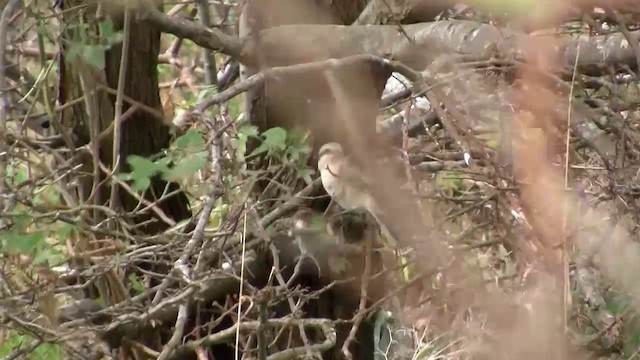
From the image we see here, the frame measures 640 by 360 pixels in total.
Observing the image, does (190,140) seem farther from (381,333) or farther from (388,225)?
(381,333)

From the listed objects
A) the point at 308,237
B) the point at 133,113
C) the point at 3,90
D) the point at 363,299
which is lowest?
the point at 363,299

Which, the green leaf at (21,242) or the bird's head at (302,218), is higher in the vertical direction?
the green leaf at (21,242)

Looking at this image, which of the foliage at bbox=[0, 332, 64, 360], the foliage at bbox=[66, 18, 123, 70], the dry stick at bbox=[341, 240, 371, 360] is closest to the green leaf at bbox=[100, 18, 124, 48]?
the foliage at bbox=[66, 18, 123, 70]

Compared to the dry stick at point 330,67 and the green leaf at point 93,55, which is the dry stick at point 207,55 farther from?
the dry stick at point 330,67

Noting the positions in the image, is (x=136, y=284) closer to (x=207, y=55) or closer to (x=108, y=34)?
(x=108, y=34)

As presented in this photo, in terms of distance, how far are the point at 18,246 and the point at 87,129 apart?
0.85 m

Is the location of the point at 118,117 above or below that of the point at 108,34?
below

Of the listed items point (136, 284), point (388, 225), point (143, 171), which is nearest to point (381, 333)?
point (136, 284)

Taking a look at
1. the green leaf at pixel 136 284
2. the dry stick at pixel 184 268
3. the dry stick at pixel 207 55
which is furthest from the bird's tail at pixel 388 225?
the dry stick at pixel 207 55

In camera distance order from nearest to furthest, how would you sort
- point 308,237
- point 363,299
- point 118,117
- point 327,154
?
point 327,154 < point 363,299 < point 308,237 < point 118,117

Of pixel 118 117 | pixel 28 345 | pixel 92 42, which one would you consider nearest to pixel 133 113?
pixel 118 117

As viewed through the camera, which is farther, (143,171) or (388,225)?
(143,171)

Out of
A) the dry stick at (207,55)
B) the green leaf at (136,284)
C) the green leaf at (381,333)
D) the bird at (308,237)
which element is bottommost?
the green leaf at (381,333)

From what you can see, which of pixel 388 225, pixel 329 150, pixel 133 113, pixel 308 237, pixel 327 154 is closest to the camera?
pixel 388 225
